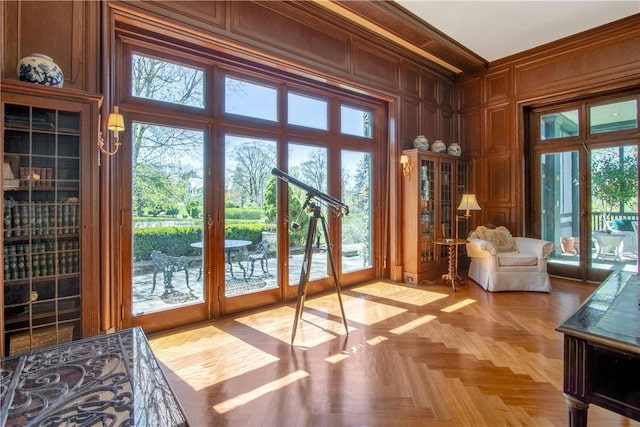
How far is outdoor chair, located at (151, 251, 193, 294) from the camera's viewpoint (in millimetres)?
3109

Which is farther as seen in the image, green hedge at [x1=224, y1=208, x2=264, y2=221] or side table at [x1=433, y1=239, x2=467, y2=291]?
side table at [x1=433, y1=239, x2=467, y2=291]

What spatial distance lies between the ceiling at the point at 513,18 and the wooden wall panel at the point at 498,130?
102 cm

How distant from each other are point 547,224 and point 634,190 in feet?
3.73

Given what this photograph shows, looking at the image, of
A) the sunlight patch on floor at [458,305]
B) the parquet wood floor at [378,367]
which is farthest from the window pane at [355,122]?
the sunlight patch on floor at [458,305]

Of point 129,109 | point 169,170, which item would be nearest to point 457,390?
point 169,170

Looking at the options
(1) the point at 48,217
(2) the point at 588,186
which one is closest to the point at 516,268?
(2) the point at 588,186

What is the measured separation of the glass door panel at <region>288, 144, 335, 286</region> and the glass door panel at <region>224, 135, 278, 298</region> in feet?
0.81

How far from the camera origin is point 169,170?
10.4ft

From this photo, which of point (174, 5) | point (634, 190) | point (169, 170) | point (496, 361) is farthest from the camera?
point (634, 190)

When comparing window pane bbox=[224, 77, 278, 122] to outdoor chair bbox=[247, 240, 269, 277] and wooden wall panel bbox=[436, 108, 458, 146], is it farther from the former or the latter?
wooden wall panel bbox=[436, 108, 458, 146]

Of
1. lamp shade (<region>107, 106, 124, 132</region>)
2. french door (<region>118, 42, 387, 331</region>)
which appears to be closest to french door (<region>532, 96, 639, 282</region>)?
french door (<region>118, 42, 387, 331</region>)

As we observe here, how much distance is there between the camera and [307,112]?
13.9 feet

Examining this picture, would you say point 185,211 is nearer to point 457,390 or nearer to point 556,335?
point 457,390

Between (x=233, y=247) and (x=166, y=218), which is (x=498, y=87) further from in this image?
(x=166, y=218)
